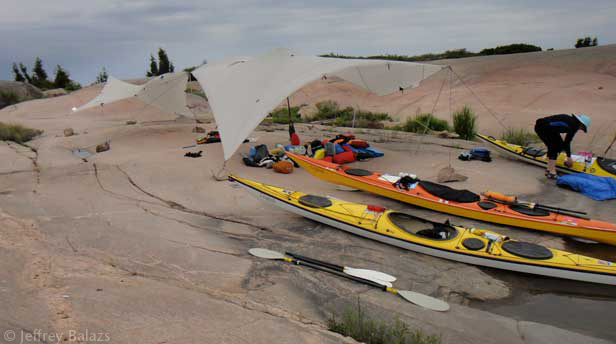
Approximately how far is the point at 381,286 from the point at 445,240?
1244mm

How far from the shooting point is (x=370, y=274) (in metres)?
4.26

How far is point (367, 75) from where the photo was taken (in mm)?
10820

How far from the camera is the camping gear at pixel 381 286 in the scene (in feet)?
12.4

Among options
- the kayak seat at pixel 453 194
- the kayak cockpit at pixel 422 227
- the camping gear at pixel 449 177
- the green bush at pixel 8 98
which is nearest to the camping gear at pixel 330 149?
the camping gear at pixel 449 177

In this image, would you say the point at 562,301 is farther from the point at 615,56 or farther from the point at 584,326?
the point at 615,56

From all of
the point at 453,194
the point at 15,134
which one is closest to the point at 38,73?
the point at 15,134

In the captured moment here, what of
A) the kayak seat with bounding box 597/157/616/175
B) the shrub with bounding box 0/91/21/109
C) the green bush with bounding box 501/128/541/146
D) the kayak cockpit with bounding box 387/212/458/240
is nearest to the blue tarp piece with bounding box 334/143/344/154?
the kayak cockpit with bounding box 387/212/458/240

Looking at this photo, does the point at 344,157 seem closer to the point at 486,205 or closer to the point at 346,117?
the point at 486,205

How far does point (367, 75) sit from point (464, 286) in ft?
25.2

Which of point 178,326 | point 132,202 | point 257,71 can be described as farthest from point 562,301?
point 257,71

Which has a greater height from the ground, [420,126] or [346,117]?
[346,117]

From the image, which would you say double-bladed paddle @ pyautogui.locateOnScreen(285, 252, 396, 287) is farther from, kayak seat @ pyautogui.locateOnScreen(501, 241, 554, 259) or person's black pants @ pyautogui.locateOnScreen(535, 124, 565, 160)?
person's black pants @ pyautogui.locateOnScreen(535, 124, 565, 160)

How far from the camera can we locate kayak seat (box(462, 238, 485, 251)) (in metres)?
4.58

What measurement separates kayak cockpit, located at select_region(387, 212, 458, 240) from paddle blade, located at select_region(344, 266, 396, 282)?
0.87m
